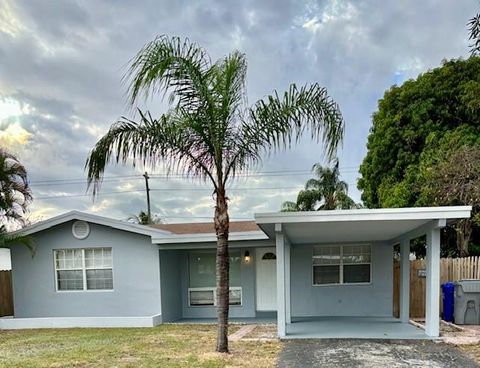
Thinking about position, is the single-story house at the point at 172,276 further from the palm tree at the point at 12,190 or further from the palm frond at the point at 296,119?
the palm frond at the point at 296,119

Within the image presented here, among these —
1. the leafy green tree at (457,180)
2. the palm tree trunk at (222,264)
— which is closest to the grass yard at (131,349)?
the palm tree trunk at (222,264)

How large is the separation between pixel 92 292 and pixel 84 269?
74 centimetres

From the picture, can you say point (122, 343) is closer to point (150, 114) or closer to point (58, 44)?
point (150, 114)

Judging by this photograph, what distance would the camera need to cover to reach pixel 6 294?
1333 centimetres

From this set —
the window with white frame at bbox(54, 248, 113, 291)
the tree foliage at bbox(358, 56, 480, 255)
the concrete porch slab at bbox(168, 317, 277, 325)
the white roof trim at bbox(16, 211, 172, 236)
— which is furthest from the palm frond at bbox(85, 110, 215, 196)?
the tree foliage at bbox(358, 56, 480, 255)

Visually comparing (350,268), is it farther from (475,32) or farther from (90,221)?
(90,221)

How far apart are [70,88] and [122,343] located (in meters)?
7.35

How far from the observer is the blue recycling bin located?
1008 cm

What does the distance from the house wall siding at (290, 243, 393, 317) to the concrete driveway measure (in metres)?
3.91

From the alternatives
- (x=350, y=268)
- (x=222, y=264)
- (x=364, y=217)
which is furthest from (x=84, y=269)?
(x=364, y=217)

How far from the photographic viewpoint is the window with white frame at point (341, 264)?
12.0 m

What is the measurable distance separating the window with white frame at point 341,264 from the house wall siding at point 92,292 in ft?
16.0

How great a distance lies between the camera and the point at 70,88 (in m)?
11.5

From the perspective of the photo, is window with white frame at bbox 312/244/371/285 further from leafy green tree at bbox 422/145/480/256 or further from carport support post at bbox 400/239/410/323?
leafy green tree at bbox 422/145/480/256
